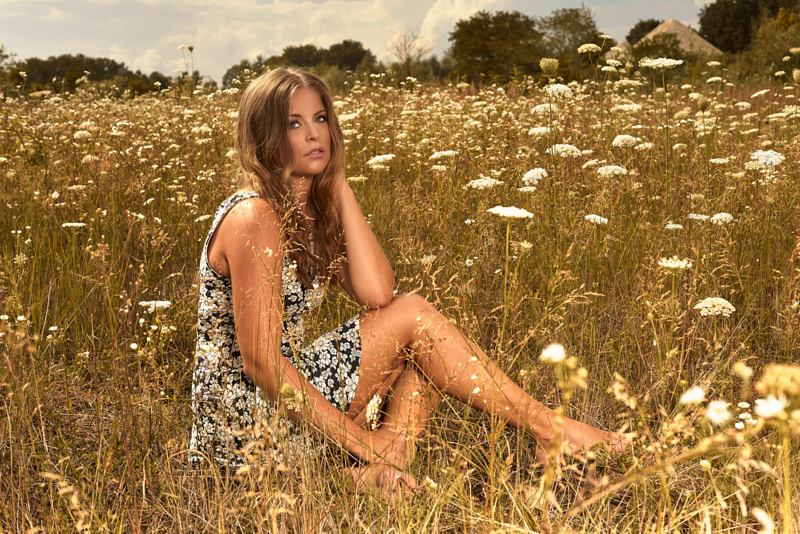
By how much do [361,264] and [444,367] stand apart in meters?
0.65

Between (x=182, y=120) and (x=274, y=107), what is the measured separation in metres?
3.80

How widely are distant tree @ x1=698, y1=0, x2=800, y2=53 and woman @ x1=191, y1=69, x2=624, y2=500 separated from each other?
43794mm

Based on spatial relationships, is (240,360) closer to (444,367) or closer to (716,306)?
(444,367)

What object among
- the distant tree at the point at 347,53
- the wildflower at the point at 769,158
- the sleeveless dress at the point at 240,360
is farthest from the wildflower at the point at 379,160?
the distant tree at the point at 347,53

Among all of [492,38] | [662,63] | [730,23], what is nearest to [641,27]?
[730,23]

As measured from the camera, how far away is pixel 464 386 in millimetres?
2146

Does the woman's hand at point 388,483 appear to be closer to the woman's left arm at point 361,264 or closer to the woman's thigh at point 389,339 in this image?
the woman's thigh at point 389,339

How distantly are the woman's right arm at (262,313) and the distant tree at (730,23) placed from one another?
44.3m

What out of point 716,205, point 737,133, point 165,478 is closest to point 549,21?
point 737,133

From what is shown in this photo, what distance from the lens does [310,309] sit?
2055 mm

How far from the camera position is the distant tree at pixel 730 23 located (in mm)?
39719

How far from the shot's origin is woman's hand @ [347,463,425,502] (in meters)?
1.70

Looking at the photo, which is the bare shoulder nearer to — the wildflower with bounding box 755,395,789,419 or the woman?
the woman

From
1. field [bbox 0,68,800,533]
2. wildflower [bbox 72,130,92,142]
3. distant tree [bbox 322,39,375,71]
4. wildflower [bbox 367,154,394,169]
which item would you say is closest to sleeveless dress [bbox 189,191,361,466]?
field [bbox 0,68,800,533]
